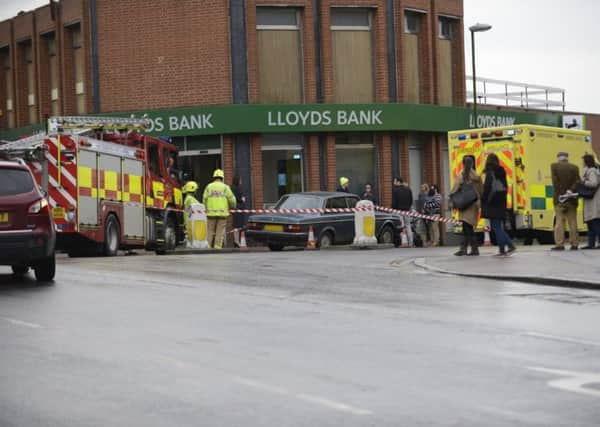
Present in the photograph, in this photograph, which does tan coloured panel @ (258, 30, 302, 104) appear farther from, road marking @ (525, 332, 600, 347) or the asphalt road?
road marking @ (525, 332, 600, 347)

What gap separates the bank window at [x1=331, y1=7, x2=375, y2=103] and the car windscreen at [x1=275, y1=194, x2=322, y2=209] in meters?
8.84

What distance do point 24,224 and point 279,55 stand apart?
22758 millimetres

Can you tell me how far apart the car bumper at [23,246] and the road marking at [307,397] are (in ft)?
26.8

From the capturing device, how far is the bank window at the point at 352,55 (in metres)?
38.0

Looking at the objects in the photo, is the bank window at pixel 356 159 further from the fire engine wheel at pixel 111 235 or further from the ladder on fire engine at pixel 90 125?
the fire engine wheel at pixel 111 235

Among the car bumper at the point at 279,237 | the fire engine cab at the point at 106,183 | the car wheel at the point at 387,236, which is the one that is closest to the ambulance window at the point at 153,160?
the fire engine cab at the point at 106,183

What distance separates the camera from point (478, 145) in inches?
1152

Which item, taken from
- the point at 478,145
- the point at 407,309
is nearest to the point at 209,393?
the point at 407,309

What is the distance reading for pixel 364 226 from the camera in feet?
95.8

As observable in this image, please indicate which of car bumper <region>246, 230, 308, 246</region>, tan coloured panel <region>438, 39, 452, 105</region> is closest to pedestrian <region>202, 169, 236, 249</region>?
car bumper <region>246, 230, 308, 246</region>

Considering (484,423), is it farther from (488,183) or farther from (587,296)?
(488,183)

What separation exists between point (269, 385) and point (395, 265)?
12.5 meters

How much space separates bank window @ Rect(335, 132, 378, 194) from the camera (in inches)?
1512

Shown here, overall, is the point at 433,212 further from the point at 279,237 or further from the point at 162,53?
the point at 162,53
